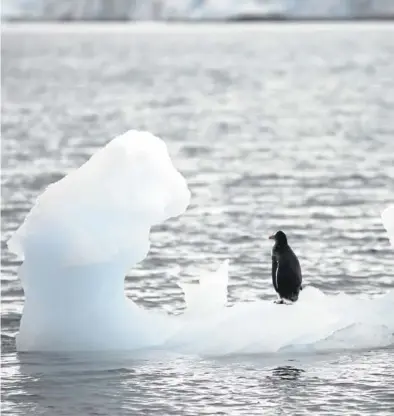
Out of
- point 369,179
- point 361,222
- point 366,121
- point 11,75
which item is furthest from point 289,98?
point 361,222

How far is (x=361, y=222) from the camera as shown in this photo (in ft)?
79.5

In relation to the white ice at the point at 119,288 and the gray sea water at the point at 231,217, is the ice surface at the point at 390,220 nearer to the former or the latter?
the white ice at the point at 119,288

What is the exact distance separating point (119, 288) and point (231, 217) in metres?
9.91

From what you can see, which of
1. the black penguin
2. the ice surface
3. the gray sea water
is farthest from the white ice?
the ice surface

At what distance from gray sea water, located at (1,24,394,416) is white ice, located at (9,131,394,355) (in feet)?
0.69

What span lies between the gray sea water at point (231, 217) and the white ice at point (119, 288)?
0.69 ft

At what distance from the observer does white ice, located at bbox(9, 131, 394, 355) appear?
15.0 metres

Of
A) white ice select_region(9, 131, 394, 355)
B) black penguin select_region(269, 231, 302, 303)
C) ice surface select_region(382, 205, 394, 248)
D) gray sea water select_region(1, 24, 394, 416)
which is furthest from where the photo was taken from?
black penguin select_region(269, 231, 302, 303)

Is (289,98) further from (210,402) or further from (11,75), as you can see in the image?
(210,402)

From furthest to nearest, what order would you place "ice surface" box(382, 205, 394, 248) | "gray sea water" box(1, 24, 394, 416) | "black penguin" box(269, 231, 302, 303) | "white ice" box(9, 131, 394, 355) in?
"black penguin" box(269, 231, 302, 303) → "ice surface" box(382, 205, 394, 248) → "white ice" box(9, 131, 394, 355) → "gray sea water" box(1, 24, 394, 416)

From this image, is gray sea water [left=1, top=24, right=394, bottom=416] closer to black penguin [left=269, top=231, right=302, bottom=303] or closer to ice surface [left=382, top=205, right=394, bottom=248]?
black penguin [left=269, top=231, right=302, bottom=303]

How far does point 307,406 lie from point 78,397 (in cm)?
202

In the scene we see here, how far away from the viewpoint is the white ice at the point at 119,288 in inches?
592

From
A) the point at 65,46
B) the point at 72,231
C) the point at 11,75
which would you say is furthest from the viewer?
the point at 65,46
